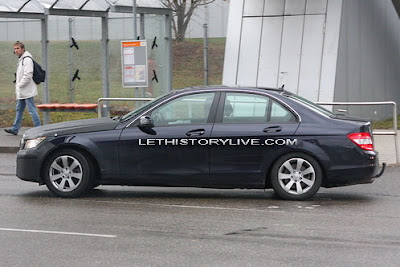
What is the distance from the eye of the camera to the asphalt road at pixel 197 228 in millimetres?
7066

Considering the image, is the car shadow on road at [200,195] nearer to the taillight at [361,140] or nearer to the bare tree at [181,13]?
the taillight at [361,140]

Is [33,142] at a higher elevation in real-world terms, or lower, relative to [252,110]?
lower

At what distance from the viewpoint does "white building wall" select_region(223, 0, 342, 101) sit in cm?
2011

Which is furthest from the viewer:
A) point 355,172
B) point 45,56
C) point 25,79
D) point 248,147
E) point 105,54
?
point 105,54

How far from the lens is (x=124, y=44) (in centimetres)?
1764

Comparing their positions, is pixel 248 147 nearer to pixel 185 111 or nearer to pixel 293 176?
pixel 293 176

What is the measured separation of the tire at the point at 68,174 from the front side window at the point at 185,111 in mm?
1055

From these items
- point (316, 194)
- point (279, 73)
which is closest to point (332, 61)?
point (279, 73)

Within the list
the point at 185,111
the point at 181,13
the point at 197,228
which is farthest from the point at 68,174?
the point at 181,13

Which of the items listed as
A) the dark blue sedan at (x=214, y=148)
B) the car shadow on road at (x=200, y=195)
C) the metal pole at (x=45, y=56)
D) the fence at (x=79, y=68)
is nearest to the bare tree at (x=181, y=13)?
the fence at (x=79, y=68)

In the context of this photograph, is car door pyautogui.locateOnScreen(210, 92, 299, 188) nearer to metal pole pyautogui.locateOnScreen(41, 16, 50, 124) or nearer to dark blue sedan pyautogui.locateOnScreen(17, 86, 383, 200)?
dark blue sedan pyautogui.locateOnScreen(17, 86, 383, 200)

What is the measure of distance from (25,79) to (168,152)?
26.3 ft

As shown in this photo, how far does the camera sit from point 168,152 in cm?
1027

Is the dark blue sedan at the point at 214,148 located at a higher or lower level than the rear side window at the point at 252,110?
lower
